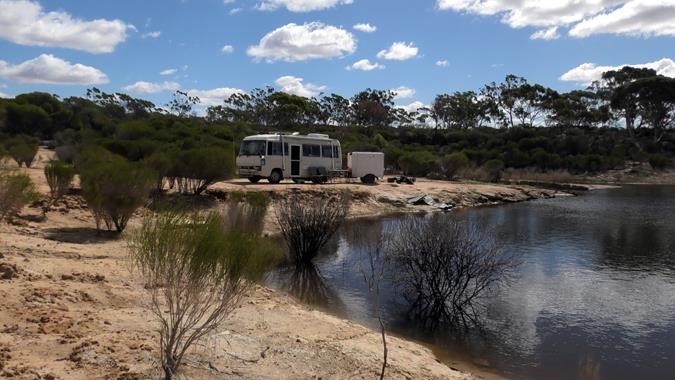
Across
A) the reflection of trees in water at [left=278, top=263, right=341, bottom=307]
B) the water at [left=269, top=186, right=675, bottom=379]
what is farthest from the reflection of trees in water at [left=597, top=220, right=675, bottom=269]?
the reflection of trees in water at [left=278, top=263, right=341, bottom=307]

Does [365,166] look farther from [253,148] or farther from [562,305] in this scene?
[562,305]

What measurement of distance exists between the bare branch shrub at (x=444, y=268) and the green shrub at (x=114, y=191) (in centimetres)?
735

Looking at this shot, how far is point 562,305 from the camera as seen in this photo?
12.1 m

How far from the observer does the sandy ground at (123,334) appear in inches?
239

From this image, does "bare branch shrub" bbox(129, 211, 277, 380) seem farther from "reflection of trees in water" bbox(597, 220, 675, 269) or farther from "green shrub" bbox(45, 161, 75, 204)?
"reflection of trees in water" bbox(597, 220, 675, 269)

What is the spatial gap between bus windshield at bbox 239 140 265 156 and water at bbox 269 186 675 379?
8.16 metres

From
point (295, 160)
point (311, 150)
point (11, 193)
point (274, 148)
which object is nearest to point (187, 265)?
point (11, 193)

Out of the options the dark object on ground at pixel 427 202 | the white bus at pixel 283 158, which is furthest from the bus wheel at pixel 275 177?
the dark object on ground at pixel 427 202

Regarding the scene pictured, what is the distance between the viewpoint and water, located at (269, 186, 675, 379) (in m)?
9.16

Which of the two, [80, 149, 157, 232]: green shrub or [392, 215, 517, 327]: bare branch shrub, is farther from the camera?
[80, 149, 157, 232]: green shrub

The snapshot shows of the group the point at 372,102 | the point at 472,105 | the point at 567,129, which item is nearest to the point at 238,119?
the point at 372,102

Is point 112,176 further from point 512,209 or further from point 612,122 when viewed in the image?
point 612,122

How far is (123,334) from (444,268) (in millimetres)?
6478

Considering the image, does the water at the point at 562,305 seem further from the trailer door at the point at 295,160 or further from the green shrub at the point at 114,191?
the trailer door at the point at 295,160
